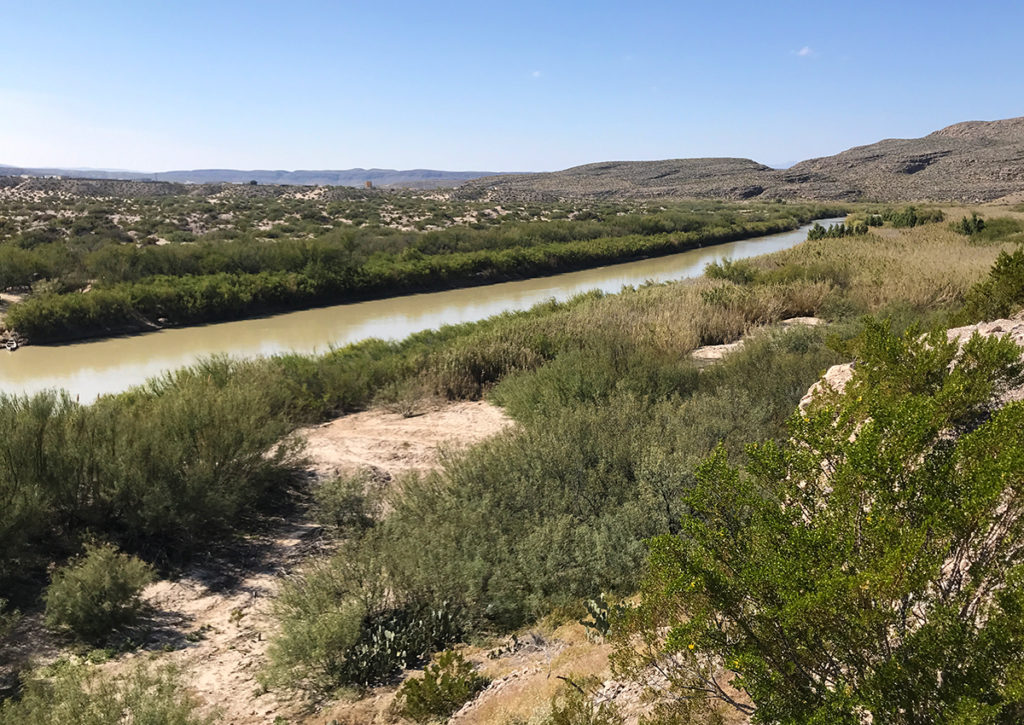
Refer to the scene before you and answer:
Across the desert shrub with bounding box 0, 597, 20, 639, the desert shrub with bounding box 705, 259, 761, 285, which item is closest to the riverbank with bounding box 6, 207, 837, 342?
the desert shrub with bounding box 705, 259, 761, 285

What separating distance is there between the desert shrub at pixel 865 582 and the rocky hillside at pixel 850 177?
75.9 m

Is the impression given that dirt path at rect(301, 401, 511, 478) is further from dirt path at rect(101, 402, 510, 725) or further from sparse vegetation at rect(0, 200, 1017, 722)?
sparse vegetation at rect(0, 200, 1017, 722)

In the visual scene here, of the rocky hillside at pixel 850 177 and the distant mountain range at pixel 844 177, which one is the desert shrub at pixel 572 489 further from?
the rocky hillside at pixel 850 177

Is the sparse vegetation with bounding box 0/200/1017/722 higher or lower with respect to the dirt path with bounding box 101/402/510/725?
higher

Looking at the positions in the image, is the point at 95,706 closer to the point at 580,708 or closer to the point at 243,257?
the point at 580,708

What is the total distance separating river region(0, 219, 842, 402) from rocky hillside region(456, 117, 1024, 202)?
5713cm

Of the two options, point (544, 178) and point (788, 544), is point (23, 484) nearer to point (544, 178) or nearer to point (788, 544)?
point (788, 544)

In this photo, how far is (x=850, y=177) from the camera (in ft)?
290

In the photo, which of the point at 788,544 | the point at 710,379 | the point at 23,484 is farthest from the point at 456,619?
the point at 710,379

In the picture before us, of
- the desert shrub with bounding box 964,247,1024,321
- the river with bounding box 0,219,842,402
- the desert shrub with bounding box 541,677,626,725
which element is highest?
the desert shrub with bounding box 964,247,1024,321

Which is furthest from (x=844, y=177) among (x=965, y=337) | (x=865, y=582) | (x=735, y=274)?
(x=865, y=582)

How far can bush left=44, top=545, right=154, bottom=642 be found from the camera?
4645 mm

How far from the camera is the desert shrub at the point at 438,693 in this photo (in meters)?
3.66

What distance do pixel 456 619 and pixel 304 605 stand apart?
1.03m
